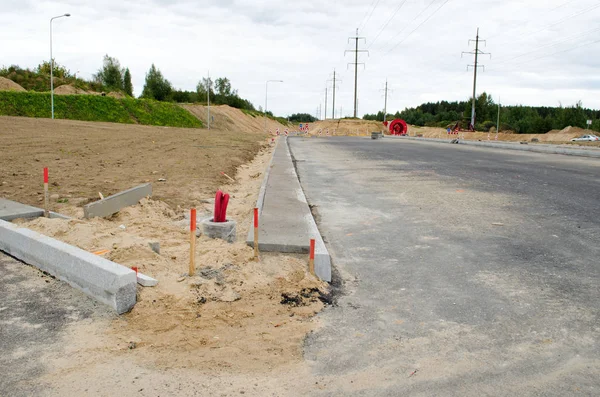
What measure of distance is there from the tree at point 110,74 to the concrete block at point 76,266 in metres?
82.2

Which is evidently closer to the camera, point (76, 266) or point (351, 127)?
point (76, 266)

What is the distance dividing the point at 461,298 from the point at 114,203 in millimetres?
5339

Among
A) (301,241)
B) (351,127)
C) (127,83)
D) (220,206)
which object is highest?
(127,83)

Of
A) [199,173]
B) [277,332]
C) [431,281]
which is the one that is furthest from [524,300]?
[199,173]

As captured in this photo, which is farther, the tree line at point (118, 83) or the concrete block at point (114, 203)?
the tree line at point (118, 83)

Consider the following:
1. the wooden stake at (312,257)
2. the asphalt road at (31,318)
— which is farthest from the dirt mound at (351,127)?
the asphalt road at (31,318)

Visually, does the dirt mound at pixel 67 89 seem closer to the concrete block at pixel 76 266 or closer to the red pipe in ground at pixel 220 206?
the concrete block at pixel 76 266

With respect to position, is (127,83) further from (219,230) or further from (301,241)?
(301,241)

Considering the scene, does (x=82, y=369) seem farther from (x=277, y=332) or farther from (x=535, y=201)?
(x=535, y=201)

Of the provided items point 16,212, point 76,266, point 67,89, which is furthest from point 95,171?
point 67,89

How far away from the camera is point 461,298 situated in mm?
4797

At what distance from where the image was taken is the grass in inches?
1998

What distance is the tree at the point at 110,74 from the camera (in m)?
82.2

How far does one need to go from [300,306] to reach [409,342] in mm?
1063
